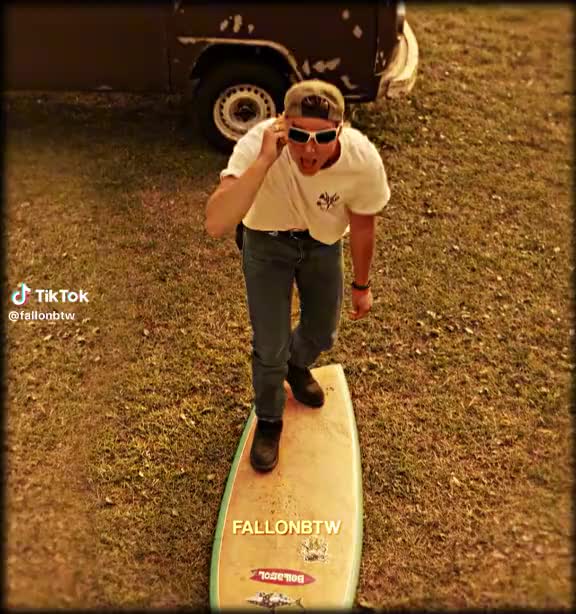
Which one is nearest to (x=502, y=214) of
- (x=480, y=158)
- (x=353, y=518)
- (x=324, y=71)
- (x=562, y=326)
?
(x=480, y=158)

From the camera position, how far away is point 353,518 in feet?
14.7

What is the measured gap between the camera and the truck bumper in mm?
7078

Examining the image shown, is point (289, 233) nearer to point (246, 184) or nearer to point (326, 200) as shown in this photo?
point (326, 200)

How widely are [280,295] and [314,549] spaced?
5.05 feet

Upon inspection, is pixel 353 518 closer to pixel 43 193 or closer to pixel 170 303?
pixel 170 303

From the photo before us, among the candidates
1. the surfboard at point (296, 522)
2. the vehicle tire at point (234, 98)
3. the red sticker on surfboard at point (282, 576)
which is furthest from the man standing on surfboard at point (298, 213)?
the vehicle tire at point (234, 98)

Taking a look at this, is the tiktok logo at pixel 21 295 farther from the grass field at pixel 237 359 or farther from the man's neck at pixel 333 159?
the man's neck at pixel 333 159

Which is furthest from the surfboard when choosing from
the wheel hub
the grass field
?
the wheel hub

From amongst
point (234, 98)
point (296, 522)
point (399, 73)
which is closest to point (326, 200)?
point (296, 522)

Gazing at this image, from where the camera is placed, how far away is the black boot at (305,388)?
199 inches

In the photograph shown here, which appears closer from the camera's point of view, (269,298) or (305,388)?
(269,298)

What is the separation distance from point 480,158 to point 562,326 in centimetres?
235

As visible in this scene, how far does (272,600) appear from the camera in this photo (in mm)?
4078

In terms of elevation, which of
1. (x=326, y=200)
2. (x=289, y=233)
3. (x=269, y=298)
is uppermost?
(x=326, y=200)
